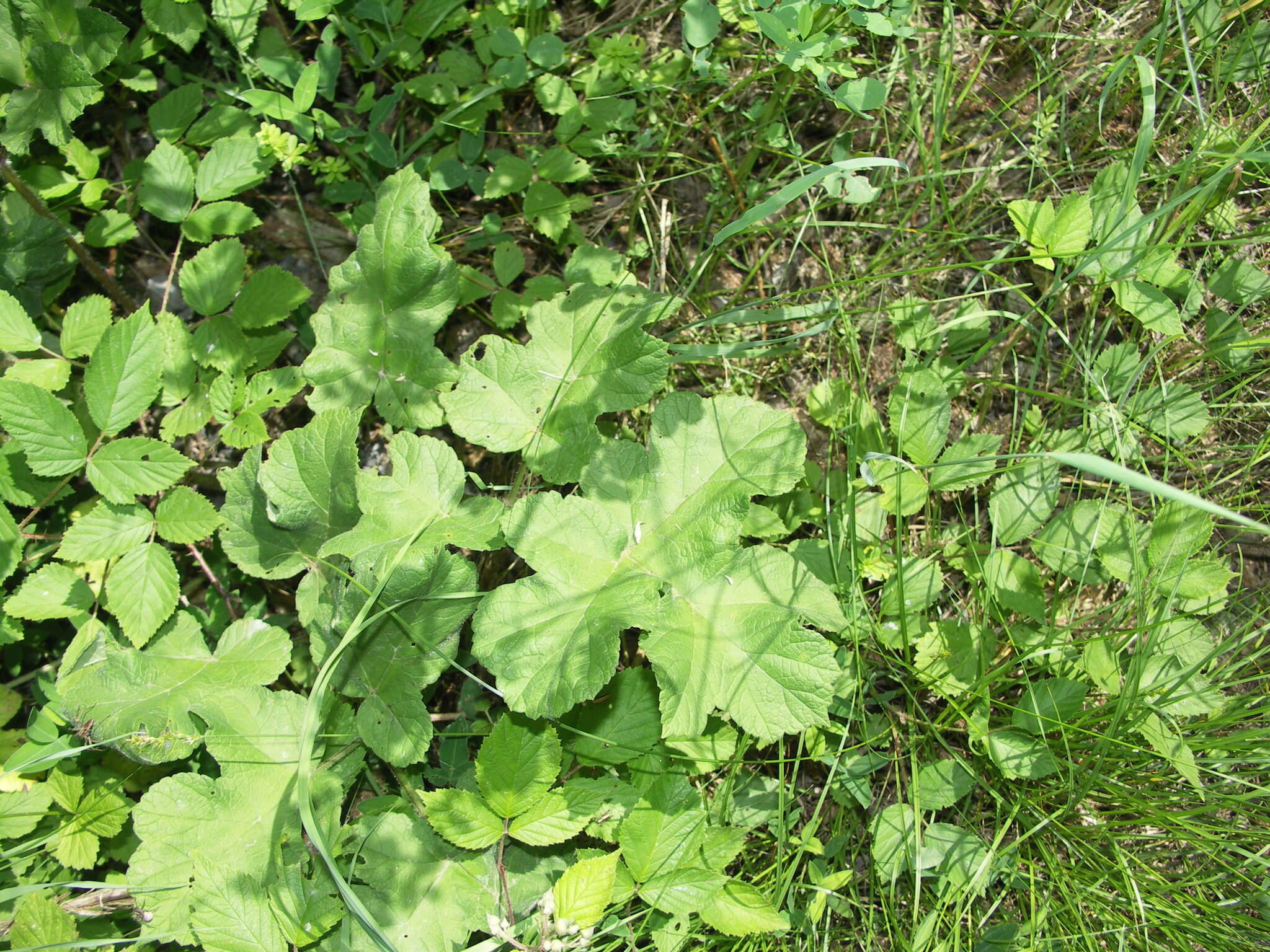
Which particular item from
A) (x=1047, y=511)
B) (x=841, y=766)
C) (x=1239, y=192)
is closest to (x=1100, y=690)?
(x=1047, y=511)

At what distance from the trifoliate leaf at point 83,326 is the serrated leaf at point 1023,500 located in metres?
2.77

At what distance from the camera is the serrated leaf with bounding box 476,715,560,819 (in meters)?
2.11

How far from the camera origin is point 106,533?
2432mm

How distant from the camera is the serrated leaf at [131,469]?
93.8 inches

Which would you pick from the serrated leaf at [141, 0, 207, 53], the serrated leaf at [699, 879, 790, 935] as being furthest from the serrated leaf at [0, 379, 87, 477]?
the serrated leaf at [699, 879, 790, 935]

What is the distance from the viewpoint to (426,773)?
2436 mm

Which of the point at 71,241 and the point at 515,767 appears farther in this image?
the point at 71,241

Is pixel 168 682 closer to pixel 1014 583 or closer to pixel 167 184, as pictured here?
pixel 167 184

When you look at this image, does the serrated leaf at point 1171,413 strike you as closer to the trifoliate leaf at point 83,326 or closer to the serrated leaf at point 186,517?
the serrated leaf at point 186,517

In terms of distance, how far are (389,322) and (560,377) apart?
1.75 feet

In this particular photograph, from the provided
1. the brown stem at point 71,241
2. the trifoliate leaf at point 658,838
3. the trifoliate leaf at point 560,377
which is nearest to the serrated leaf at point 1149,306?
the trifoliate leaf at point 560,377

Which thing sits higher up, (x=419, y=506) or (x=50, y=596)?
(x=419, y=506)

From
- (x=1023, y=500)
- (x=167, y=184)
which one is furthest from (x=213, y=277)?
(x=1023, y=500)

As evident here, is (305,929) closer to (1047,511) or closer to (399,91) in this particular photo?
(1047,511)
